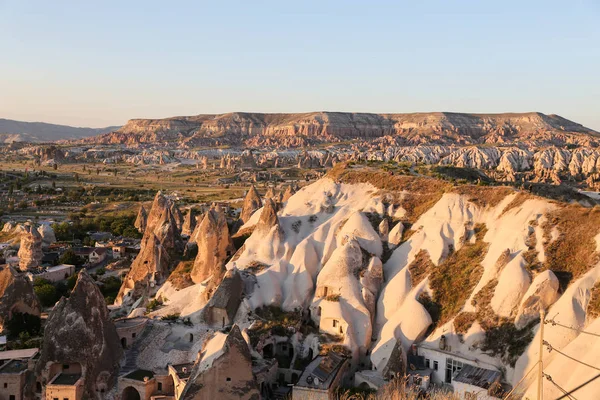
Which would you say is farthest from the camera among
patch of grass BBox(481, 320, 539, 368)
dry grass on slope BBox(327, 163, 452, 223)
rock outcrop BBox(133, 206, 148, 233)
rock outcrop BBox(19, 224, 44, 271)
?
rock outcrop BBox(133, 206, 148, 233)

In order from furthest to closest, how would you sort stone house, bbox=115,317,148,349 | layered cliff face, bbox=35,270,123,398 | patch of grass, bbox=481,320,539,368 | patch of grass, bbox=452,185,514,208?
patch of grass, bbox=452,185,514,208
stone house, bbox=115,317,148,349
layered cliff face, bbox=35,270,123,398
patch of grass, bbox=481,320,539,368

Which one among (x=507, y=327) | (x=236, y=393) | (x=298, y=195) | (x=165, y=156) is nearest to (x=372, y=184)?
(x=298, y=195)

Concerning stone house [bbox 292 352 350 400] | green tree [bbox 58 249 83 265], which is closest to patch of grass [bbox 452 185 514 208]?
stone house [bbox 292 352 350 400]

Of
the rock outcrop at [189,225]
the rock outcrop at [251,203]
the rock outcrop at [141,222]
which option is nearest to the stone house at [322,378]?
the rock outcrop at [251,203]

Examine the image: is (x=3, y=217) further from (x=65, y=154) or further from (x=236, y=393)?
(x=65, y=154)

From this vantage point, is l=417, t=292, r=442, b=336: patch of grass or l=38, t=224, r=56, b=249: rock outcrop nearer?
l=417, t=292, r=442, b=336: patch of grass

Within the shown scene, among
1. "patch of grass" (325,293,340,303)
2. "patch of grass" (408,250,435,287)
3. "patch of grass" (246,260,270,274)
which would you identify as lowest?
"patch of grass" (325,293,340,303)

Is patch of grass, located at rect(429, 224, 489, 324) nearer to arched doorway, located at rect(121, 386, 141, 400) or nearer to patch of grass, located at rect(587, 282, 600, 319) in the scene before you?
patch of grass, located at rect(587, 282, 600, 319)
